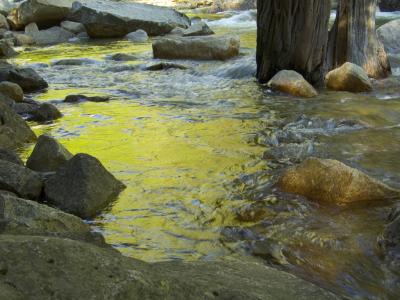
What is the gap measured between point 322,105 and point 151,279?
4.76 m

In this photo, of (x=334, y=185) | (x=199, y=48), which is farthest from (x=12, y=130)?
(x=199, y=48)

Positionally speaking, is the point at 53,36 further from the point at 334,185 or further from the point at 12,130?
the point at 334,185

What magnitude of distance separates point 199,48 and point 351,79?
3921 mm

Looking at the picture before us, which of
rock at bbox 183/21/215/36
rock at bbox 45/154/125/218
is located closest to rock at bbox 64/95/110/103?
rock at bbox 45/154/125/218

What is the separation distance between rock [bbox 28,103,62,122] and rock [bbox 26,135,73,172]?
6.48ft

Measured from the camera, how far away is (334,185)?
3.29 meters

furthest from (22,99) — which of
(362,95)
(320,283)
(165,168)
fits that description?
(320,283)

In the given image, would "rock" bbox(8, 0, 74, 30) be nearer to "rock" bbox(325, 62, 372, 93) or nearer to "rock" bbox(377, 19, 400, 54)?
"rock" bbox(377, 19, 400, 54)

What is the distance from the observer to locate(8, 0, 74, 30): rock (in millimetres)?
16141

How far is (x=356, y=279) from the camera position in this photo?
243 centimetres

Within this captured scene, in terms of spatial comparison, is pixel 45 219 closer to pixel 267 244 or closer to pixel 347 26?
pixel 267 244

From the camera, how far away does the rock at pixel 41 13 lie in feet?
53.0

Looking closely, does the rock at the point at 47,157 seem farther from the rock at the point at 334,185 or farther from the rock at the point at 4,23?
the rock at the point at 4,23

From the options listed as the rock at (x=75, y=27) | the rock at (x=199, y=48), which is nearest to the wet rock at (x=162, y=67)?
the rock at (x=199, y=48)
